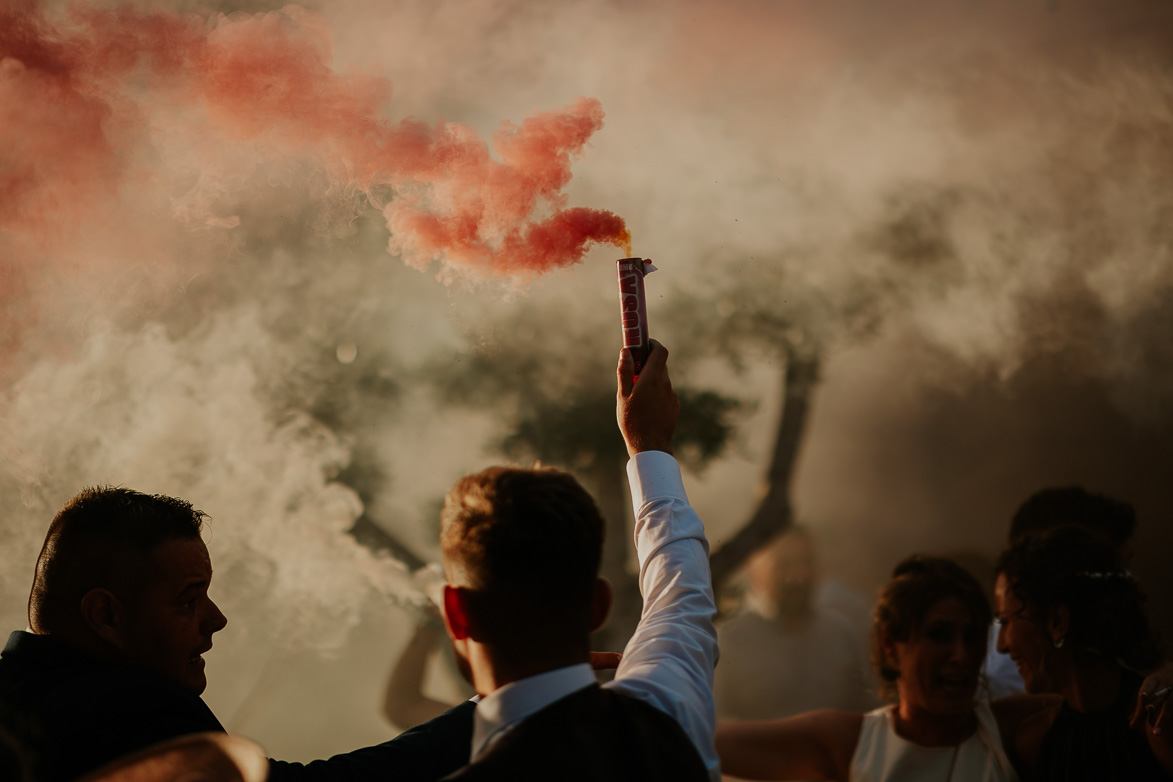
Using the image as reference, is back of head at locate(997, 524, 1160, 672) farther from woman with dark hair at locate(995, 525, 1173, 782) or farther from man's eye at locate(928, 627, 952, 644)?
man's eye at locate(928, 627, 952, 644)

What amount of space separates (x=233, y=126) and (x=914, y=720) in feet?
9.42

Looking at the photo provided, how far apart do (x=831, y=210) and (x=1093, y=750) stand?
2128 millimetres

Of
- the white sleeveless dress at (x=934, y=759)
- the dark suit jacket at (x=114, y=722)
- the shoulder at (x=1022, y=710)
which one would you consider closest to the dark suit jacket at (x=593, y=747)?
the dark suit jacket at (x=114, y=722)

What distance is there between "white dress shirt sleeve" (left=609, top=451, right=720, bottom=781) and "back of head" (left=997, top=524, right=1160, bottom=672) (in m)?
1.35

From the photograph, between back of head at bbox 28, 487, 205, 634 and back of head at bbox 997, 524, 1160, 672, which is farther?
back of head at bbox 997, 524, 1160, 672

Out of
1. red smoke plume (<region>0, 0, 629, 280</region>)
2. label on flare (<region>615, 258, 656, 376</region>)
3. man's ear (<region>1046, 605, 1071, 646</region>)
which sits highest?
red smoke plume (<region>0, 0, 629, 280</region>)

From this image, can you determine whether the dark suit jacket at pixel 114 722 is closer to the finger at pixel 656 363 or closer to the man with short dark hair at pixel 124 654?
the man with short dark hair at pixel 124 654

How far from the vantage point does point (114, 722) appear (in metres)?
1.24

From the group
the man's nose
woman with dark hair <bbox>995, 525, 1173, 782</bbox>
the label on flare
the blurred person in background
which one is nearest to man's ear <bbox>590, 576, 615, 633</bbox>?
the label on flare

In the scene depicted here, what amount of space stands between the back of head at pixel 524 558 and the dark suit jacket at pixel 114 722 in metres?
0.54

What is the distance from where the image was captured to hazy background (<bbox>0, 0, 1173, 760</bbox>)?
3.04m

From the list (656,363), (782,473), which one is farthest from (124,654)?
(782,473)

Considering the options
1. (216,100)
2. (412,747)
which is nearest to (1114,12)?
(216,100)

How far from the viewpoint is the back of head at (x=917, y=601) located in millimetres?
2217
